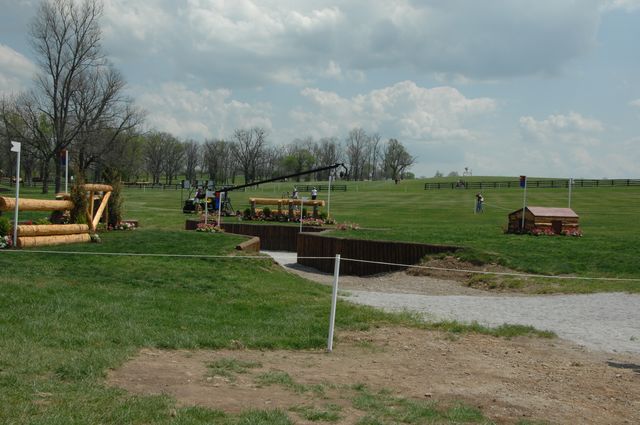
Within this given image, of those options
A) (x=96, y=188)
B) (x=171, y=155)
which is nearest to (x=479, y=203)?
(x=96, y=188)

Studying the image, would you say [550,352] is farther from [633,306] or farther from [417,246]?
[417,246]

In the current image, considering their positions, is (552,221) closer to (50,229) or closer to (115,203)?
(115,203)

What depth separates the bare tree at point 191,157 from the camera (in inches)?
5645

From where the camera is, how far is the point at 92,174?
9256 cm

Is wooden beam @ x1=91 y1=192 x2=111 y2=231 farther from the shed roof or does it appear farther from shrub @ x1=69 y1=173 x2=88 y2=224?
the shed roof

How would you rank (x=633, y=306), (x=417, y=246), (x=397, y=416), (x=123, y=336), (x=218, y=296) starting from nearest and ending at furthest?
(x=397, y=416) < (x=123, y=336) < (x=218, y=296) < (x=633, y=306) < (x=417, y=246)

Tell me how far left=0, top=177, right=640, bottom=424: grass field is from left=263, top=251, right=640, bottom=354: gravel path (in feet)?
4.57

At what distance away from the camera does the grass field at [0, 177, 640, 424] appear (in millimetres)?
5348

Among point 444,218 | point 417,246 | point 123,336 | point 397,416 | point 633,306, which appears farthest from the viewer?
point 444,218

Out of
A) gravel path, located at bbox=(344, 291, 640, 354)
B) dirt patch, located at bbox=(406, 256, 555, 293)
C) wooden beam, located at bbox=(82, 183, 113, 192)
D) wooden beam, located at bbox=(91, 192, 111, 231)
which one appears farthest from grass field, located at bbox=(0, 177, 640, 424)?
wooden beam, located at bbox=(82, 183, 113, 192)

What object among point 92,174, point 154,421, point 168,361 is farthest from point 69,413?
point 92,174

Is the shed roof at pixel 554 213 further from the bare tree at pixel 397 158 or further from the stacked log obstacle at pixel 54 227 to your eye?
the bare tree at pixel 397 158

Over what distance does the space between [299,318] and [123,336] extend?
306 centimetres

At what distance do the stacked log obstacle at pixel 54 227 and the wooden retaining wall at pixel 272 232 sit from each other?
1171 cm
